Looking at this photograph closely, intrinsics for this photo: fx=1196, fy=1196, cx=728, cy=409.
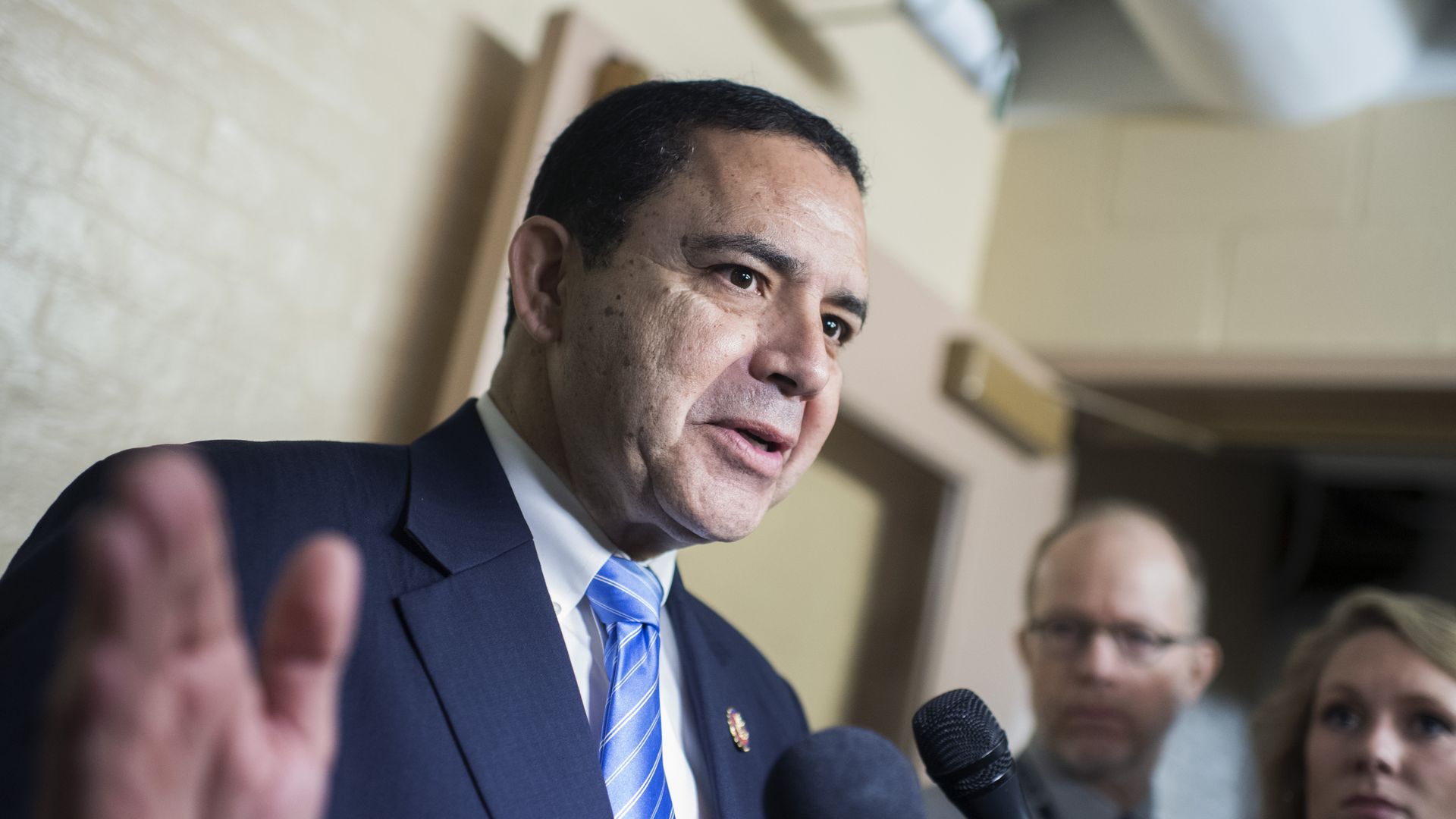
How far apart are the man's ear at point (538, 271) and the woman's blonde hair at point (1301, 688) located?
138 cm

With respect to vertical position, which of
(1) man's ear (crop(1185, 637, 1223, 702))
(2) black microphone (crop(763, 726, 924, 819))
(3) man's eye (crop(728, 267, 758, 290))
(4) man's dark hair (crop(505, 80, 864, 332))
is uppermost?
(4) man's dark hair (crop(505, 80, 864, 332))

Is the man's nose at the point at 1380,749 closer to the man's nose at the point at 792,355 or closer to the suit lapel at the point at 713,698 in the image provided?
the suit lapel at the point at 713,698

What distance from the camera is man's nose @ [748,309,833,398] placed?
1.11m

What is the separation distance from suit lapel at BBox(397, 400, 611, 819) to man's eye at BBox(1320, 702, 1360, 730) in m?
1.31

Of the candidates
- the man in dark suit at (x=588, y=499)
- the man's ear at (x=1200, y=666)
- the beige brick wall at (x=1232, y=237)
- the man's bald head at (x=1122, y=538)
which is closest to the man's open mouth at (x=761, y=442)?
the man in dark suit at (x=588, y=499)

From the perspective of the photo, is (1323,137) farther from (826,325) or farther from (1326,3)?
(826,325)

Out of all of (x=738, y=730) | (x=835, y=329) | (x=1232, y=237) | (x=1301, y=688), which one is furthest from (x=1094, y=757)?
(x=1232, y=237)

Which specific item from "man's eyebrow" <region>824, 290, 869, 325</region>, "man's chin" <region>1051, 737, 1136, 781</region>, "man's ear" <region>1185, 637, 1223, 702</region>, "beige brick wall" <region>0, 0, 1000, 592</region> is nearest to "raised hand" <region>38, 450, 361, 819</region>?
"man's eyebrow" <region>824, 290, 869, 325</region>

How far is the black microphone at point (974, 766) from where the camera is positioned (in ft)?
3.10

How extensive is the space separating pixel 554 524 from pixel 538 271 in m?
0.27

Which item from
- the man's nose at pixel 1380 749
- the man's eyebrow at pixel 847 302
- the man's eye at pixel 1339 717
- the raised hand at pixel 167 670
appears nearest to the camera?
the raised hand at pixel 167 670

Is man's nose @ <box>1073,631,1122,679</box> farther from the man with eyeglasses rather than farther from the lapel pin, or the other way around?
the lapel pin

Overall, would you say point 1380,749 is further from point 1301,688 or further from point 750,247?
point 750,247

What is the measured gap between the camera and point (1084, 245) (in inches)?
122
